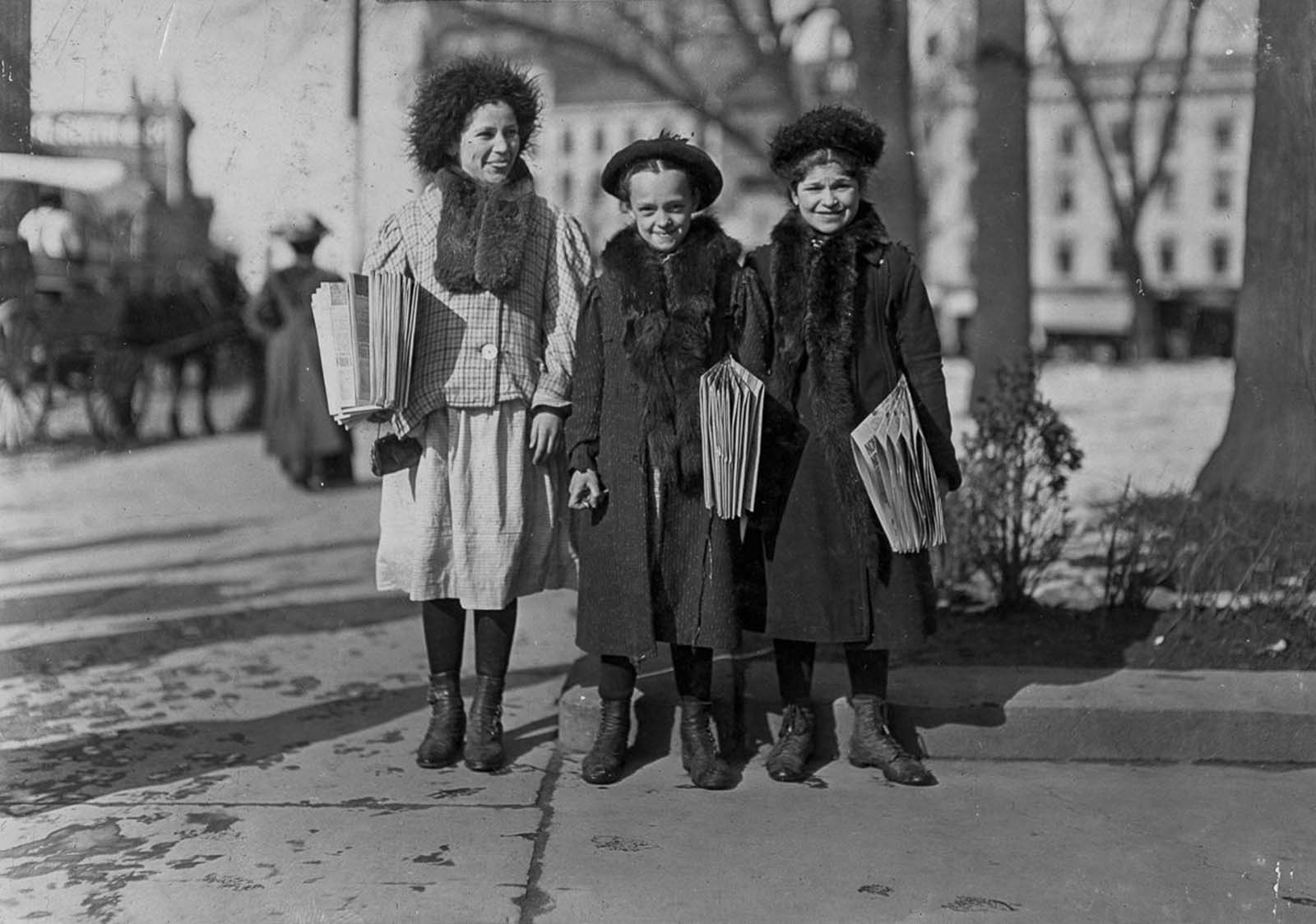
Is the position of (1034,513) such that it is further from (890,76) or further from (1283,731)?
(890,76)

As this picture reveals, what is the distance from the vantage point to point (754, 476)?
3699 millimetres

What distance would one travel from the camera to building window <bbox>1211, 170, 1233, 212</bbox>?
37.6 m

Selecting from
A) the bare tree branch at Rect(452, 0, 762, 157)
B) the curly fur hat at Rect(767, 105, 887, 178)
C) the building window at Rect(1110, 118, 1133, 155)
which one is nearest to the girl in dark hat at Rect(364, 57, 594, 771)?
the curly fur hat at Rect(767, 105, 887, 178)

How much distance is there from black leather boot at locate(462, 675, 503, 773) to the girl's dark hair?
4.87ft

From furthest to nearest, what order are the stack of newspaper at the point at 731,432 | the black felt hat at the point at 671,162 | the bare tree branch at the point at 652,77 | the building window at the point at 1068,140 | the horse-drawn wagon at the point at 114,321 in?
1. the building window at the point at 1068,140
2. the horse-drawn wagon at the point at 114,321
3. the bare tree branch at the point at 652,77
4. the black felt hat at the point at 671,162
5. the stack of newspaper at the point at 731,432

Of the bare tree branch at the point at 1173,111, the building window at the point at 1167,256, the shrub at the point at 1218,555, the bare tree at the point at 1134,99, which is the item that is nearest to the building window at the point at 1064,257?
the building window at the point at 1167,256

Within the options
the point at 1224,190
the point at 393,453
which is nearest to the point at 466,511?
the point at 393,453

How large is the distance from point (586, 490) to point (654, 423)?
0.27 metres

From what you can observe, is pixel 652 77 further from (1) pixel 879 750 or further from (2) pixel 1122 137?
(2) pixel 1122 137

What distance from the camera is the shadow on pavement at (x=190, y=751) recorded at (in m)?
3.83

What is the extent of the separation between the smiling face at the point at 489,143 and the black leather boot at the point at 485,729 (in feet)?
4.90

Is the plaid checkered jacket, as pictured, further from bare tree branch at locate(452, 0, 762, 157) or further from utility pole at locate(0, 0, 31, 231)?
bare tree branch at locate(452, 0, 762, 157)

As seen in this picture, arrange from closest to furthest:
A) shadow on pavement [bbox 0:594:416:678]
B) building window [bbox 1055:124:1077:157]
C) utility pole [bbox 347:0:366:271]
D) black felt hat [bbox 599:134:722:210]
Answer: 1. black felt hat [bbox 599:134:722:210]
2. shadow on pavement [bbox 0:594:416:678]
3. utility pole [bbox 347:0:366:271]
4. building window [bbox 1055:124:1077:157]

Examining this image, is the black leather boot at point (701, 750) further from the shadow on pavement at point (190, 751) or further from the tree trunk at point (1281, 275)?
the tree trunk at point (1281, 275)
